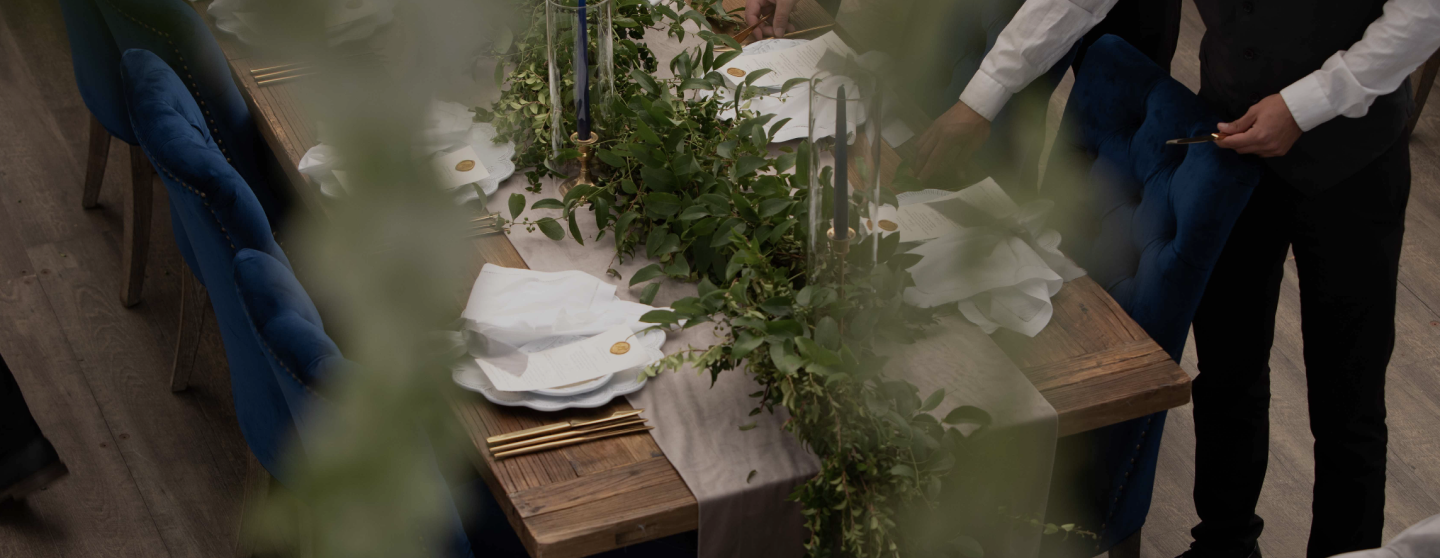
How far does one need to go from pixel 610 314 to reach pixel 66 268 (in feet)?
6.37

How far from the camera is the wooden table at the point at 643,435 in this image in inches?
47.4

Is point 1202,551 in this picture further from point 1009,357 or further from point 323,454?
point 323,454

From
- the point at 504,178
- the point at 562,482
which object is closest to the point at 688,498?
the point at 562,482

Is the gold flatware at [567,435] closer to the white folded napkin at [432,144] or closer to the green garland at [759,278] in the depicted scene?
the green garland at [759,278]

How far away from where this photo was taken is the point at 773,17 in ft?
7.18

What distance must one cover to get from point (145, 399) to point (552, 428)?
5.08ft

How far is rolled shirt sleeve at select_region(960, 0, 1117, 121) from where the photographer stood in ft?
5.55

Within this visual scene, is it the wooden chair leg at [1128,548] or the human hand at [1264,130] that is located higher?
the human hand at [1264,130]

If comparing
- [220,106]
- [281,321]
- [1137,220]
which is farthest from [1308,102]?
[220,106]

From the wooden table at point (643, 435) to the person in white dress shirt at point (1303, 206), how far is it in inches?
12.6

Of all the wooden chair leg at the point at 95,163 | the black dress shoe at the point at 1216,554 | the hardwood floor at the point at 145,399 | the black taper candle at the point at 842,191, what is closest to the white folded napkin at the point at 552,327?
the black taper candle at the point at 842,191

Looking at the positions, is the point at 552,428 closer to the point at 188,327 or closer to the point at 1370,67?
the point at 1370,67

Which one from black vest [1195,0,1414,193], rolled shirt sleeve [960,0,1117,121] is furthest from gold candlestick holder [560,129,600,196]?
black vest [1195,0,1414,193]

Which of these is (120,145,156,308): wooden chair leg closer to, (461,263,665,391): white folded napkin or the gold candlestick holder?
the gold candlestick holder
